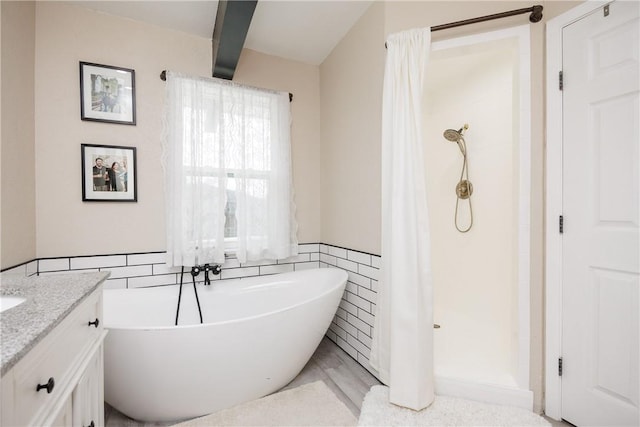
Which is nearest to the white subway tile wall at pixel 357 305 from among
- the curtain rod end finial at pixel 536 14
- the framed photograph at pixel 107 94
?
the curtain rod end finial at pixel 536 14

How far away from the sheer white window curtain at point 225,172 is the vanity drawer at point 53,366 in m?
1.08

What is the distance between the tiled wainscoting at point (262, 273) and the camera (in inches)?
75.1

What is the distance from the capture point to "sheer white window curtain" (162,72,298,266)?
6.87ft

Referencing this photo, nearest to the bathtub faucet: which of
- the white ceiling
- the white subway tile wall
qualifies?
the white subway tile wall

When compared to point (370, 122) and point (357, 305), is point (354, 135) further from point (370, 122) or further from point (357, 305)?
point (357, 305)

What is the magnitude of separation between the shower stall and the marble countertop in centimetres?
188

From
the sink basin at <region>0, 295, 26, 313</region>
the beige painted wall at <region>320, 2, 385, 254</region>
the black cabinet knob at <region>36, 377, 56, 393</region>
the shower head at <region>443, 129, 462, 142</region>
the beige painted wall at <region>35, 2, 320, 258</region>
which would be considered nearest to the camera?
the black cabinet knob at <region>36, 377, 56, 393</region>

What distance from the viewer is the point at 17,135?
1.61 meters

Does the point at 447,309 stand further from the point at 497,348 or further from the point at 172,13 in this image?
the point at 172,13

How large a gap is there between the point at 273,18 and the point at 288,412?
2609 mm

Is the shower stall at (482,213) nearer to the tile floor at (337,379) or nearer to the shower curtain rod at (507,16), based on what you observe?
the shower curtain rod at (507,16)

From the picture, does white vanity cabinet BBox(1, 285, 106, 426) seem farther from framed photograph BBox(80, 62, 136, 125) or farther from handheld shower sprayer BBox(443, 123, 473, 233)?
handheld shower sprayer BBox(443, 123, 473, 233)

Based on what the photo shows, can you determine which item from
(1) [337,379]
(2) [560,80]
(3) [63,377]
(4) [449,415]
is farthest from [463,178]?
(3) [63,377]

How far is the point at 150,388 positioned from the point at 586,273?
230cm
